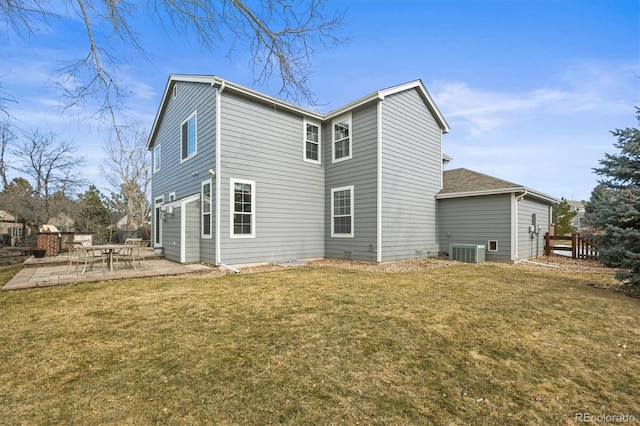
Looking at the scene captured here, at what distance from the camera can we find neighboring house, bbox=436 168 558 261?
10.3 meters

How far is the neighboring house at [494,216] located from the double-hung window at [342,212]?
13.6 feet

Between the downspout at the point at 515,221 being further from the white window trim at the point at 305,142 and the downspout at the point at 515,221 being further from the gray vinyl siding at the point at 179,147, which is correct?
the gray vinyl siding at the point at 179,147

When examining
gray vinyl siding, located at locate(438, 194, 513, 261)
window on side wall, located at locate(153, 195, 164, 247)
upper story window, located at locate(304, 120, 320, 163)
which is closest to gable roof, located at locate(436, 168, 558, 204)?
gray vinyl siding, located at locate(438, 194, 513, 261)

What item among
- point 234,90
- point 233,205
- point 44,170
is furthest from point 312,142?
point 44,170

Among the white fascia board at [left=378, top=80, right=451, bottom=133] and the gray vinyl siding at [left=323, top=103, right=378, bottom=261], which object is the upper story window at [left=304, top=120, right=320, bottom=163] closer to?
the gray vinyl siding at [left=323, top=103, right=378, bottom=261]

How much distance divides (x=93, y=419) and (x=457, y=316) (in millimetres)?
4190

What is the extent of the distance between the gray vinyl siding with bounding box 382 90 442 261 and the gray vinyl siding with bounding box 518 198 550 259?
3.00 meters

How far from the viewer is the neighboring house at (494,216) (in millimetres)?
10289

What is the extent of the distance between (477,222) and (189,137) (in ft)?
36.9

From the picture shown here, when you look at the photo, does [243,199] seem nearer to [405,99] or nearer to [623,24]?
[405,99]

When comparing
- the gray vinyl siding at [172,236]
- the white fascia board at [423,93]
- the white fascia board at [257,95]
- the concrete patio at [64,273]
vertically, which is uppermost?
the white fascia board at [423,93]

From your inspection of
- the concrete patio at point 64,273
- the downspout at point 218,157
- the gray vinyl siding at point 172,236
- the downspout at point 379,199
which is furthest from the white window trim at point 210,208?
the downspout at point 379,199

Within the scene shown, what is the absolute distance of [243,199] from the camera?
30.1ft

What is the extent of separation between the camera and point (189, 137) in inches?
424
